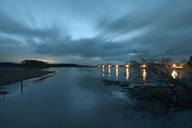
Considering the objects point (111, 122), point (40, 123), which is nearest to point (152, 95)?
point (111, 122)

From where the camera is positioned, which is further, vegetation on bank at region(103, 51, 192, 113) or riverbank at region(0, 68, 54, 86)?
riverbank at region(0, 68, 54, 86)

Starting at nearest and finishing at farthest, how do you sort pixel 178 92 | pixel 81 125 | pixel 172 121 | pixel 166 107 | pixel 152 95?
pixel 81 125 < pixel 172 121 < pixel 178 92 < pixel 166 107 < pixel 152 95

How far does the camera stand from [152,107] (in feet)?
65.2

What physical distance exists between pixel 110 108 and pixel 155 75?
6.04 meters

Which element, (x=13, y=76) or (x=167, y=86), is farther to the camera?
(x=13, y=76)

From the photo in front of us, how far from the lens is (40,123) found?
15.1 m

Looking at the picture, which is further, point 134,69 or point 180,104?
point 134,69

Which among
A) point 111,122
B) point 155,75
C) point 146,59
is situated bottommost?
point 111,122

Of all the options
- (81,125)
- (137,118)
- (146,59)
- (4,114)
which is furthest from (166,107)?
(4,114)

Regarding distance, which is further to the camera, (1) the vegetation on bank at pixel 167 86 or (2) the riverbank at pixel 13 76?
(2) the riverbank at pixel 13 76

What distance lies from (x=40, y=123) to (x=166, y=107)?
1028 cm

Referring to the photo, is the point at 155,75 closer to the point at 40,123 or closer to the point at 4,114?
the point at 40,123

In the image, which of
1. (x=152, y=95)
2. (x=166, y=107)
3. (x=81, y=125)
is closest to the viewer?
(x=81, y=125)

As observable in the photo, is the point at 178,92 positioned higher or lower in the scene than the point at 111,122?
higher
